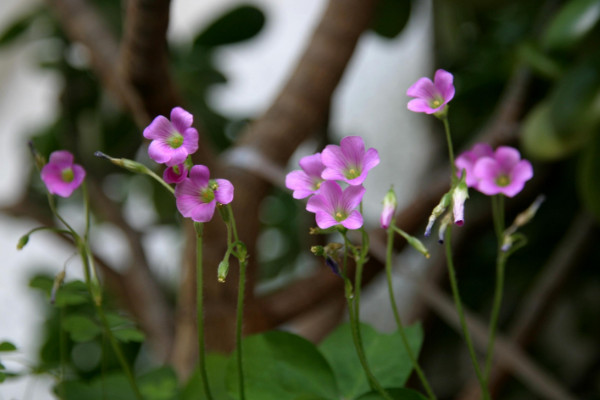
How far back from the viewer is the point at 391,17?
764mm

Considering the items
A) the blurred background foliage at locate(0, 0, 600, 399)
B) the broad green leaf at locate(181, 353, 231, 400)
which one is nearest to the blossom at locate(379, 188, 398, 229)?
the broad green leaf at locate(181, 353, 231, 400)

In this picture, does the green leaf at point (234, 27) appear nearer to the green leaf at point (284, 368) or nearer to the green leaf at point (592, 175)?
the green leaf at point (592, 175)

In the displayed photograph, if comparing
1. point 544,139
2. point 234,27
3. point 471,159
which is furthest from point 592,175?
point 234,27

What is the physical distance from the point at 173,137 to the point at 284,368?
0.39 feet

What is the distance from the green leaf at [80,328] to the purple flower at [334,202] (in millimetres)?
145

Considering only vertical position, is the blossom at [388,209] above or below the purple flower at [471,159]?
above

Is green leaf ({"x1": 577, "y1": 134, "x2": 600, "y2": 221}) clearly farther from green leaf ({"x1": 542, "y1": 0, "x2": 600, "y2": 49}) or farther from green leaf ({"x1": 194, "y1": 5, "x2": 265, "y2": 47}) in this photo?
green leaf ({"x1": 194, "y1": 5, "x2": 265, "y2": 47})

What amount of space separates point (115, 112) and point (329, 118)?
366mm

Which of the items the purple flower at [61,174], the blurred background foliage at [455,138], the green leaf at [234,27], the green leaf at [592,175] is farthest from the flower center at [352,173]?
the green leaf at [234,27]

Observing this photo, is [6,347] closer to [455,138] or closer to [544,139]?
[544,139]

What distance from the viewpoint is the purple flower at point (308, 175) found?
0.24 metres

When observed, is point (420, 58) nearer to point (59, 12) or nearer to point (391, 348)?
point (59, 12)

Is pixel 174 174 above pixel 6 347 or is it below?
above

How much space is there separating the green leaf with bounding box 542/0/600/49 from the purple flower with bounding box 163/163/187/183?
40cm
